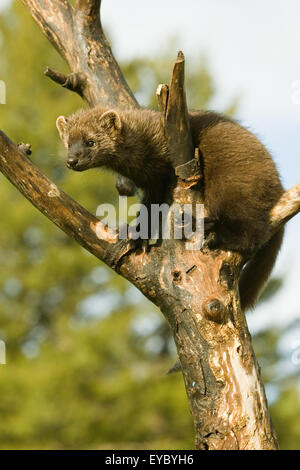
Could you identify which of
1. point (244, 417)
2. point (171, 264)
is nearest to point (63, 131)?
point (171, 264)

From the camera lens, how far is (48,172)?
1576 centimetres

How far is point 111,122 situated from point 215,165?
97 cm

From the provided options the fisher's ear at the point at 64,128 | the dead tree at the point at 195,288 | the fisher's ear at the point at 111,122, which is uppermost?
the fisher's ear at the point at 64,128

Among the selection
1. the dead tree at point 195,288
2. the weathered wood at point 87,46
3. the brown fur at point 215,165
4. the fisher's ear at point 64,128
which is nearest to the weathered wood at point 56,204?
the dead tree at point 195,288

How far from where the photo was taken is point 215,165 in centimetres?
479

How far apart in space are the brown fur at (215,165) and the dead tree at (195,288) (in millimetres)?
148

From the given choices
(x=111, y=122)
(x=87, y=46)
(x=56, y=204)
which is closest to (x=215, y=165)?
(x=111, y=122)

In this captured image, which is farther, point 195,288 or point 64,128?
point 64,128

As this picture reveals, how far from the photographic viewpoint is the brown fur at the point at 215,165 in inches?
185

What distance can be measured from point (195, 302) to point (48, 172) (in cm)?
1195

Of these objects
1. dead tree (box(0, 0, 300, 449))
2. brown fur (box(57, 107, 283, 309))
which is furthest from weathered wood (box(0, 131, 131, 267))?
brown fur (box(57, 107, 283, 309))

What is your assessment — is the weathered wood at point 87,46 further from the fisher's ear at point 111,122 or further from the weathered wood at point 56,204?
the weathered wood at point 56,204

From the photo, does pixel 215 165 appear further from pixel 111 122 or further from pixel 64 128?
pixel 64 128

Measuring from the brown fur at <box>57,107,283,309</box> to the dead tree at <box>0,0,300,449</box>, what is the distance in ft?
0.49
